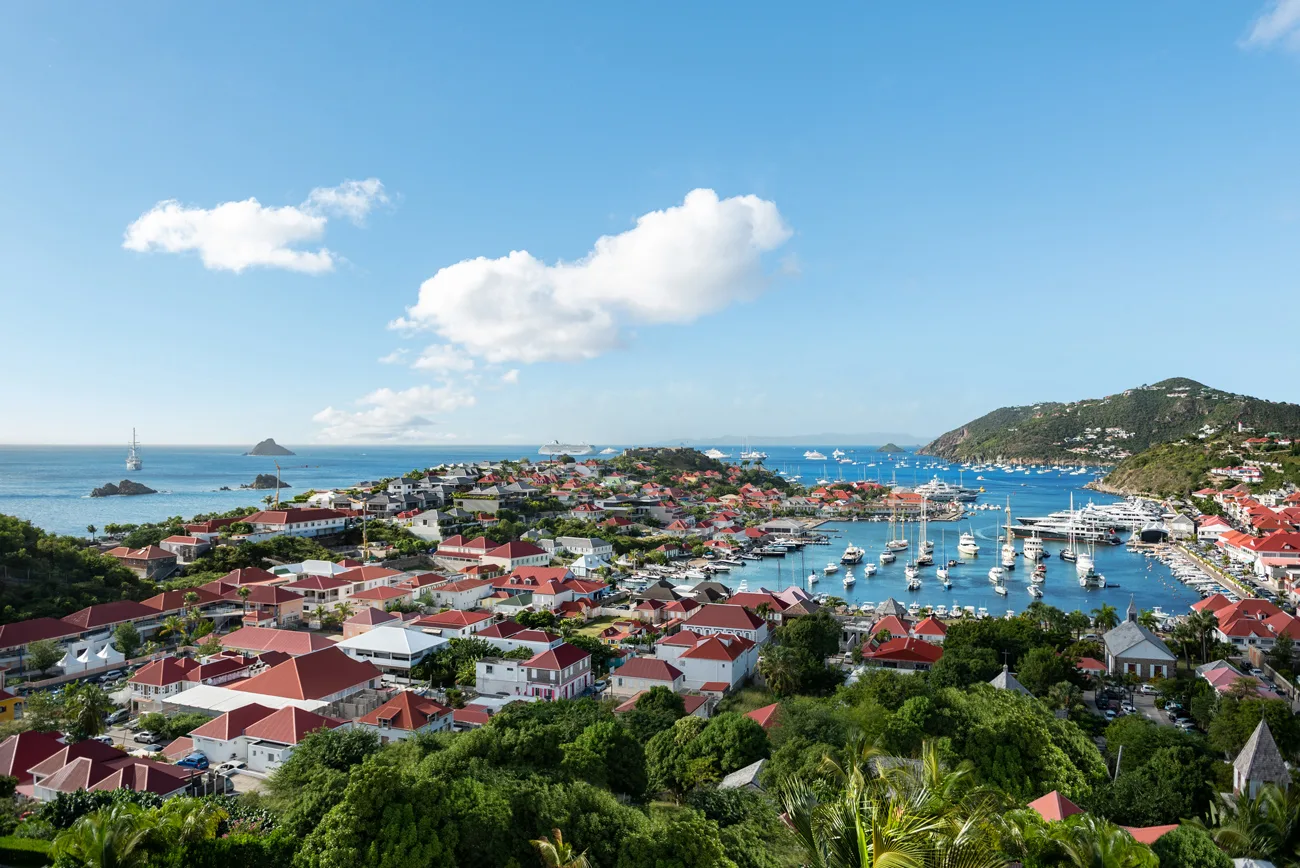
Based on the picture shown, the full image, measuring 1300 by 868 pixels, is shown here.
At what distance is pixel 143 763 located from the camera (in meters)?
13.2

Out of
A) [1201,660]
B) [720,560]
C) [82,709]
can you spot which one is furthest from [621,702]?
[720,560]

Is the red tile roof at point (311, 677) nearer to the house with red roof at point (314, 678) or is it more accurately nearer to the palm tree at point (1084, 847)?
the house with red roof at point (314, 678)

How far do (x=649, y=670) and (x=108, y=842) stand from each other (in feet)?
49.0

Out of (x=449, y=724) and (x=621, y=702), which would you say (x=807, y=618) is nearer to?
(x=621, y=702)

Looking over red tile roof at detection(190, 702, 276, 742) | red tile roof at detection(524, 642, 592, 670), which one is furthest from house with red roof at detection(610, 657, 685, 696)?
red tile roof at detection(190, 702, 276, 742)

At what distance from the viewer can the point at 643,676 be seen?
21328mm

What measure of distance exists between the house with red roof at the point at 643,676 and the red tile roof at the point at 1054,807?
11269 mm

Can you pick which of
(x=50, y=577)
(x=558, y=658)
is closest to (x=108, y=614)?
(x=50, y=577)

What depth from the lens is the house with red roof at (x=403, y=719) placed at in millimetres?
16953

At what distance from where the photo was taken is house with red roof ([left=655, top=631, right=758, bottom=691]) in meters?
22.0

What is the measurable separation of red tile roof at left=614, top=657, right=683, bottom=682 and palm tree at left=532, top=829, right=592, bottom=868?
1281 cm

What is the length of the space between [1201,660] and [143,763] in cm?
3013

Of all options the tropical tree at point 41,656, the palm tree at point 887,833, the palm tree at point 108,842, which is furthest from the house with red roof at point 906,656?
the tropical tree at point 41,656

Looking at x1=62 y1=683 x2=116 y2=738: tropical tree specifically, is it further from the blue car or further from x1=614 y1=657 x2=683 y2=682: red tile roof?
x1=614 y1=657 x2=683 y2=682: red tile roof
